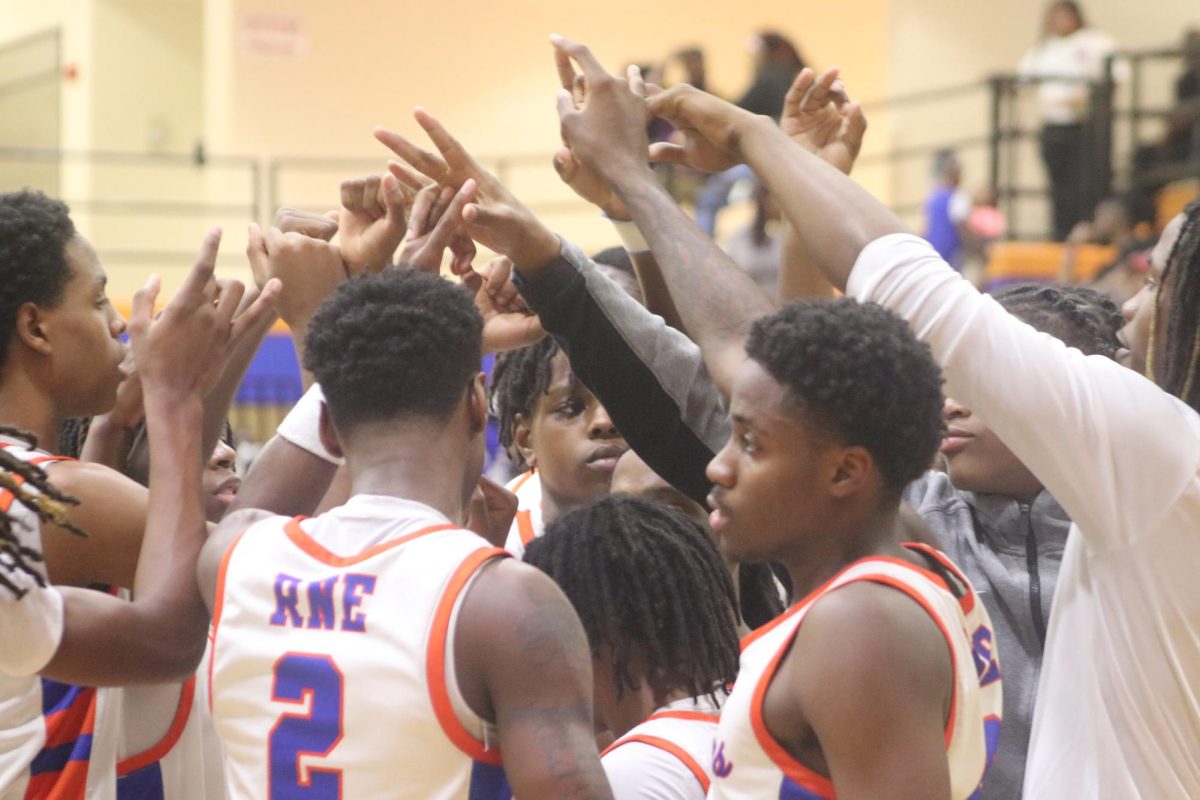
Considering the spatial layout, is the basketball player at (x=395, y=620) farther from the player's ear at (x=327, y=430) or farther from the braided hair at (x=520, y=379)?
the braided hair at (x=520, y=379)

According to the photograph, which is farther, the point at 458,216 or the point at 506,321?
the point at 506,321

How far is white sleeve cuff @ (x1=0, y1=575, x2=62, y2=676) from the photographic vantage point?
2393mm

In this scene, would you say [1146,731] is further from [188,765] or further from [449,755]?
[188,765]

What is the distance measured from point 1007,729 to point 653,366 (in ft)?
2.92

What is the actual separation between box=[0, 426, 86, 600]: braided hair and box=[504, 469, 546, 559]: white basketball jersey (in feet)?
4.85

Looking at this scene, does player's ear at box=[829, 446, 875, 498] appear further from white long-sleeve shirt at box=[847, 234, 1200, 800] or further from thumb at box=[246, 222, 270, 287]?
thumb at box=[246, 222, 270, 287]

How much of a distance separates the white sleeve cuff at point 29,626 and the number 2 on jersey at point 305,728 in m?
0.38

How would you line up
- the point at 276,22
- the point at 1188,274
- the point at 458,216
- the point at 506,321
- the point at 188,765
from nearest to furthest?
the point at 1188,274 → the point at 458,216 → the point at 188,765 → the point at 506,321 → the point at 276,22

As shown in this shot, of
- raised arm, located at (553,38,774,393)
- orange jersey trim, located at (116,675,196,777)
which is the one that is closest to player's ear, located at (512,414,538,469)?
orange jersey trim, located at (116,675,196,777)

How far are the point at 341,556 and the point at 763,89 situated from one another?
30.9 ft

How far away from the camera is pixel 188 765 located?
2.98m

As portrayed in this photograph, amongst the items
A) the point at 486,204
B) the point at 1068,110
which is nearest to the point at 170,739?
the point at 486,204

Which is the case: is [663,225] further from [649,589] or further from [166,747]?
[166,747]

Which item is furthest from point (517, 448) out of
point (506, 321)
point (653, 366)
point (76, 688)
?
point (76, 688)
